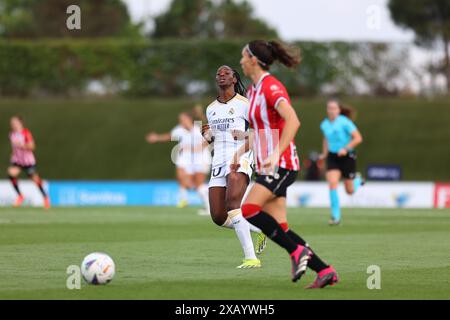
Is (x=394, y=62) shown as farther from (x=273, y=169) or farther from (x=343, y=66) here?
(x=273, y=169)

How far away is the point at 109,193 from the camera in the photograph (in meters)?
35.5

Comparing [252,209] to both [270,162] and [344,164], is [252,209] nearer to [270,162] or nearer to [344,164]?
[270,162]

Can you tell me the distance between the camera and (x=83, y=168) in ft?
151

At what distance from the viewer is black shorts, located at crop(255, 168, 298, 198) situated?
10398 mm

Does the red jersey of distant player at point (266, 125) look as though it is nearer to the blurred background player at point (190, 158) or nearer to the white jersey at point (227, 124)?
the white jersey at point (227, 124)

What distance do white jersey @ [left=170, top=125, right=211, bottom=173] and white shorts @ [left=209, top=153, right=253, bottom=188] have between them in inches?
524

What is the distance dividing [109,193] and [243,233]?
23030 millimetres

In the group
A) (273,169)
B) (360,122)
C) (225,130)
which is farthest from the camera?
(360,122)

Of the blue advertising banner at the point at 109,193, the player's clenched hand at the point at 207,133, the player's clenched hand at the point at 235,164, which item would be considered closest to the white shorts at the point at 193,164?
the blue advertising banner at the point at 109,193

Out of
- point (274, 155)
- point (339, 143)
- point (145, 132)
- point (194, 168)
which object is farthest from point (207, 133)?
point (145, 132)

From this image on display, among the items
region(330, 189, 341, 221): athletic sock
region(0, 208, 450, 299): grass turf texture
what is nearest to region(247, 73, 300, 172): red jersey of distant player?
region(0, 208, 450, 299): grass turf texture

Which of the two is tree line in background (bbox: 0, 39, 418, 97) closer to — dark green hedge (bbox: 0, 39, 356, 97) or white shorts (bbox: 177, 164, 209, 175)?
dark green hedge (bbox: 0, 39, 356, 97)
